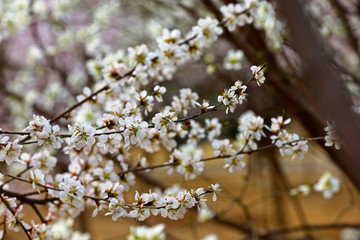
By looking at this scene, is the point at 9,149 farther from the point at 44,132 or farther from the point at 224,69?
the point at 224,69

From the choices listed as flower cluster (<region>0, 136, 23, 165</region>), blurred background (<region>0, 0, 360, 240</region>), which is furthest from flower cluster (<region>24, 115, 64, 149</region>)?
blurred background (<region>0, 0, 360, 240</region>)

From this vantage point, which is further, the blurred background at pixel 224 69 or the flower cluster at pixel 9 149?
the blurred background at pixel 224 69

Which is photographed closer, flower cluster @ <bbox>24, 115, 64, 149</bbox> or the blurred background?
flower cluster @ <bbox>24, 115, 64, 149</bbox>

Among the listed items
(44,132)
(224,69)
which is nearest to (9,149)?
(44,132)

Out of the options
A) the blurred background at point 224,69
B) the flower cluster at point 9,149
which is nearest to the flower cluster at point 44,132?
the flower cluster at point 9,149

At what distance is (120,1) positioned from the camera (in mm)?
2941

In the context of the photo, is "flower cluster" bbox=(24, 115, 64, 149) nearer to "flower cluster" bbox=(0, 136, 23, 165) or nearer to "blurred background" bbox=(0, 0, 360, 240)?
"flower cluster" bbox=(0, 136, 23, 165)

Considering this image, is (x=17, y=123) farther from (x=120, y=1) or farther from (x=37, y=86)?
(x=37, y=86)

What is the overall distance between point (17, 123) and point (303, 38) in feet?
8.17

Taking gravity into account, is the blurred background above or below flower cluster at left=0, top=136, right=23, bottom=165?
above

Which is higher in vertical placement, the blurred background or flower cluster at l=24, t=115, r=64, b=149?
the blurred background

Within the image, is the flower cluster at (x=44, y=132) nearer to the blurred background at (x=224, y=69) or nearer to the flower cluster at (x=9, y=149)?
the flower cluster at (x=9, y=149)

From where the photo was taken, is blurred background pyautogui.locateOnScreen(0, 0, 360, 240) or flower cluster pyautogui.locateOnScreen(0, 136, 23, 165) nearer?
flower cluster pyautogui.locateOnScreen(0, 136, 23, 165)

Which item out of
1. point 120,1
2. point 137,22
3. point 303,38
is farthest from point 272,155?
point 303,38
